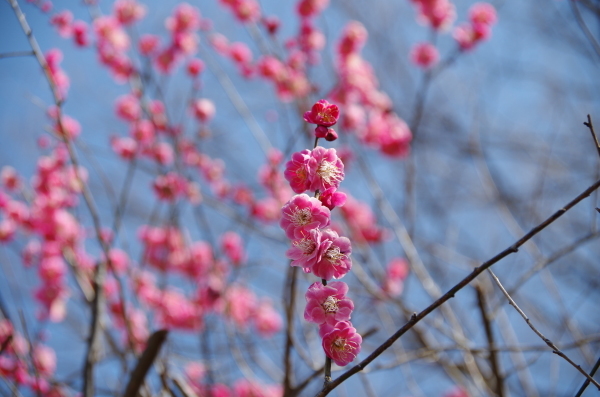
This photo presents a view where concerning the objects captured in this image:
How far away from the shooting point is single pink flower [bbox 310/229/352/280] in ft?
3.32

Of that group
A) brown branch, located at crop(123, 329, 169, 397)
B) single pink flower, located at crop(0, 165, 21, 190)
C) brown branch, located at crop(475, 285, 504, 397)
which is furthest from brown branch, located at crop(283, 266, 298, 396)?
single pink flower, located at crop(0, 165, 21, 190)

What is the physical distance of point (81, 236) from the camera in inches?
132

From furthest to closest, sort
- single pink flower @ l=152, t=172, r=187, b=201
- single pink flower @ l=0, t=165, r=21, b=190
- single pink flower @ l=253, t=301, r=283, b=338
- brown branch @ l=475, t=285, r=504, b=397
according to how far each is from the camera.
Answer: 1. single pink flower @ l=253, t=301, r=283, b=338
2. single pink flower @ l=0, t=165, r=21, b=190
3. single pink flower @ l=152, t=172, r=187, b=201
4. brown branch @ l=475, t=285, r=504, b=397

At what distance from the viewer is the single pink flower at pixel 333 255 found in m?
1.01

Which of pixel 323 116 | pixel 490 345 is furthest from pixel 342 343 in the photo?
pixel 490 345

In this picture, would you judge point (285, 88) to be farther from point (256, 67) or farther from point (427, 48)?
point (427, 48)

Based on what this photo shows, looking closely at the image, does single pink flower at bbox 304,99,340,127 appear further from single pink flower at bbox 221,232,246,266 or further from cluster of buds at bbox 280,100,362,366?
single pink flower at bbox 221,232,246,266

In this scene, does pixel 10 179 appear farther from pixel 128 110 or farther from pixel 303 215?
pixel 303 215

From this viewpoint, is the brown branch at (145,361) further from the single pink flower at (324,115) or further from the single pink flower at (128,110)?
the single pink flower at (128,110)

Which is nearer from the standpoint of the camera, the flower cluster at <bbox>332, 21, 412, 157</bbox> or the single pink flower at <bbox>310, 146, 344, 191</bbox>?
the single pink flower at <bbox>310, 146, 344, 191</bbox>

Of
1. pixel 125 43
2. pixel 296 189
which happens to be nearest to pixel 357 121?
pixel 125 43

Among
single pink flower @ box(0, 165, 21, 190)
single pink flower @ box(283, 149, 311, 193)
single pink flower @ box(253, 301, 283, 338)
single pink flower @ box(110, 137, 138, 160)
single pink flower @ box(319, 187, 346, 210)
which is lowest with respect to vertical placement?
single pink flower @ box(0, 165, 21, 190)

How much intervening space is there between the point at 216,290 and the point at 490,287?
1.50 meters

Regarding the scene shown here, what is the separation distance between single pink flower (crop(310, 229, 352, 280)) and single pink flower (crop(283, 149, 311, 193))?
4.9 inches
